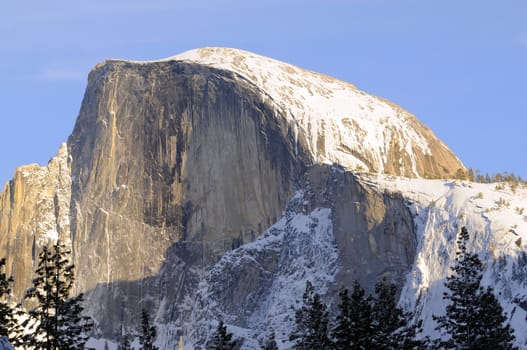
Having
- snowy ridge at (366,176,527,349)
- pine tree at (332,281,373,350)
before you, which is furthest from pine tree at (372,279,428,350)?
snowy ridge at (366,176,527,349)

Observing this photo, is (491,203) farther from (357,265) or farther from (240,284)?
(240,284)

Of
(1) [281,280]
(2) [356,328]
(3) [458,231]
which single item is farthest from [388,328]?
(1) [281,280]

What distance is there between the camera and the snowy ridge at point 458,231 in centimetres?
16450

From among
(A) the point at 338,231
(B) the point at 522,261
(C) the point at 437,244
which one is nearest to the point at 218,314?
(A) the point at 338,231

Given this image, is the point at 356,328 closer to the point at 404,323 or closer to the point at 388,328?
the point at 388,328

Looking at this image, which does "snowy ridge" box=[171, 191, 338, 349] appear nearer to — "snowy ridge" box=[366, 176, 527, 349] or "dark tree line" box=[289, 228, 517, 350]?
"snowy ridge" box=[366, 176, 527, 349]

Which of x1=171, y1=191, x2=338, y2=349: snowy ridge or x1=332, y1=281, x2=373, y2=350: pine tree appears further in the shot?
x1=171, y1=191, x2=338, y2=349: snowy ridge

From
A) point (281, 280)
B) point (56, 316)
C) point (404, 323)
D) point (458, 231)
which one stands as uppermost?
point (281, 280)

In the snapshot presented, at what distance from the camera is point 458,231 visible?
576ft

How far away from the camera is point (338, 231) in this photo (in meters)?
190

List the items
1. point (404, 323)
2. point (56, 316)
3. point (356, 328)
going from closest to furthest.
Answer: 1. point (56, 316)
2. point (356, 328)
3. point (404, 323)

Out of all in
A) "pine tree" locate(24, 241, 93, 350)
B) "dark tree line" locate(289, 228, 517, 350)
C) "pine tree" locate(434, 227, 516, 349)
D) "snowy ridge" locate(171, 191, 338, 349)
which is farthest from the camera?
"snowy ridge" locate(171, 191, 338, 349)

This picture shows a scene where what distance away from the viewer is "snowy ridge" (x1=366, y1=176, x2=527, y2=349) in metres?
164

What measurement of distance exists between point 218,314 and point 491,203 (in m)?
37.7
